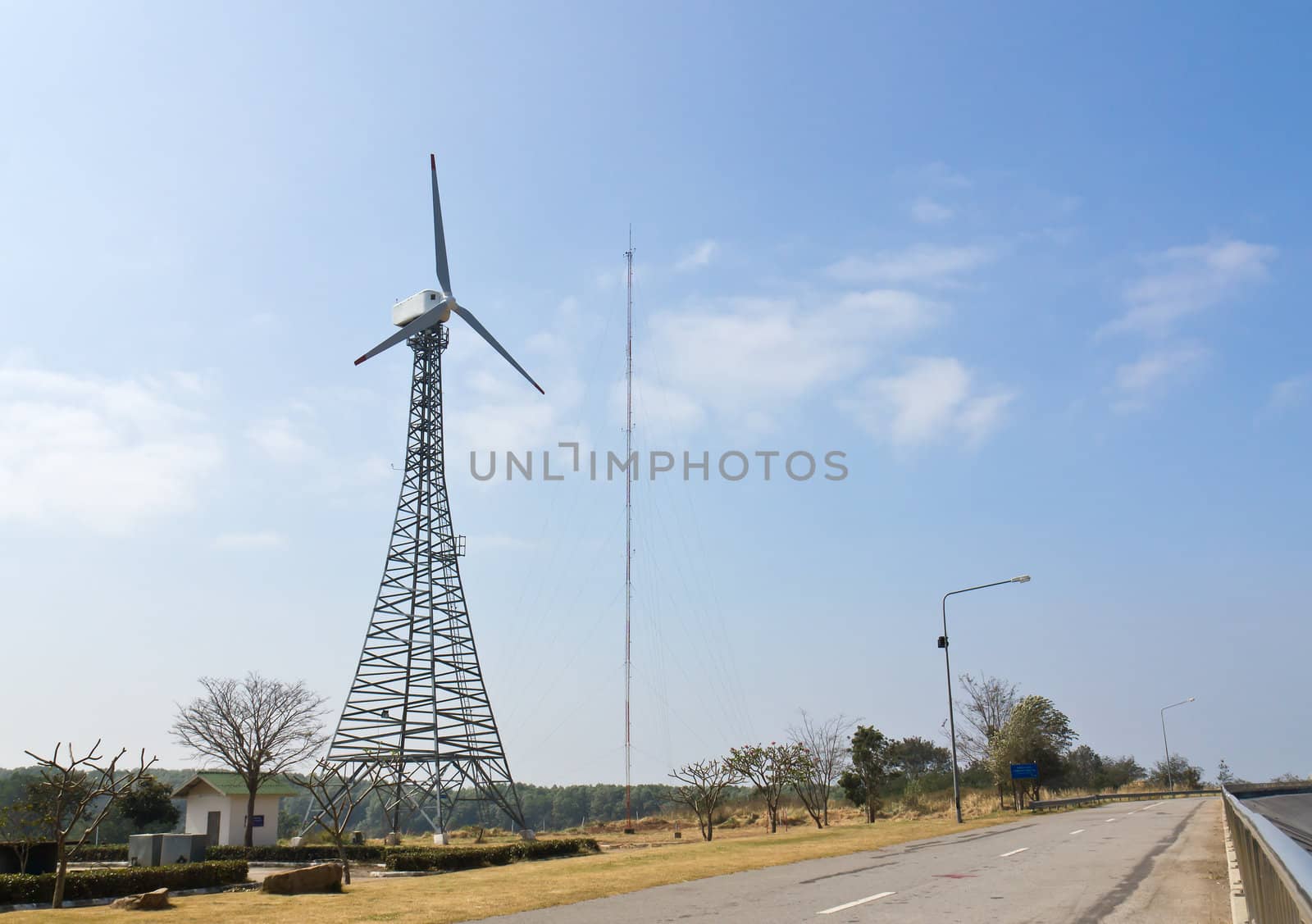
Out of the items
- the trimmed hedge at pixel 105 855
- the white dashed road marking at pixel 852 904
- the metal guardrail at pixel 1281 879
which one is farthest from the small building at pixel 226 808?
the metal guardrail at pixel 1281 879

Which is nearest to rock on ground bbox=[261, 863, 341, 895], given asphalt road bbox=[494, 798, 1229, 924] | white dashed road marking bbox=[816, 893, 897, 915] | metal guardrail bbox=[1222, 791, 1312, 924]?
asphalt road bbox=[494, 798, 1229, 924]

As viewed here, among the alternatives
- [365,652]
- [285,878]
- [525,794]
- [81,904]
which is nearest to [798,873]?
[285,878]

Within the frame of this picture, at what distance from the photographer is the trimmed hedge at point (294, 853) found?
118ft

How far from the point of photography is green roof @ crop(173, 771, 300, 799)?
55.2 meters

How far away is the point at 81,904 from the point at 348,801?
24.6 m

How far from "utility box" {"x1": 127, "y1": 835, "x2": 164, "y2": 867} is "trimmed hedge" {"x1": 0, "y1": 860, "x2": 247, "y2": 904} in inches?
304

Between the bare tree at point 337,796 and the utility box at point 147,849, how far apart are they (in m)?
5.24

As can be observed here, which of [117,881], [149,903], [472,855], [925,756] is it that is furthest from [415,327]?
[925,756]

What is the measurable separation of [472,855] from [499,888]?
9814 millimetres

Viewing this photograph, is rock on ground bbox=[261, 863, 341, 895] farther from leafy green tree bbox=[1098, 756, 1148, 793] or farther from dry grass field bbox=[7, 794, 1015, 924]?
leafy green tree bbox=[1098, 756, 1148, 793]

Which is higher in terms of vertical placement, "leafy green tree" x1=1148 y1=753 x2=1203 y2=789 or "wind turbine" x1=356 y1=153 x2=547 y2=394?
"wind turbine" x1=356 y1=153 x2=547 y2=394

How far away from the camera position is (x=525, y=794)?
141m

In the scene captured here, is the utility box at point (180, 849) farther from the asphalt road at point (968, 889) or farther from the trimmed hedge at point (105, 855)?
the asphalt road at point (968, 889)

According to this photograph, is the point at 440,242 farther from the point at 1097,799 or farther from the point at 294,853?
the point at 1097,799
